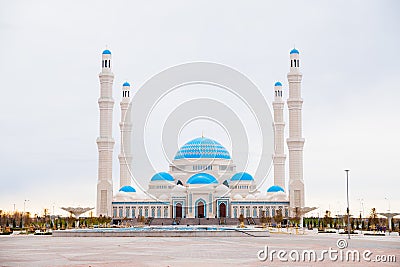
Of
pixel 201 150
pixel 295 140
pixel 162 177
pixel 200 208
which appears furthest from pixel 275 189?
pixel 162 177

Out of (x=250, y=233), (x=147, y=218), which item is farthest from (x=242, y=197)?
(x=250, y=233)

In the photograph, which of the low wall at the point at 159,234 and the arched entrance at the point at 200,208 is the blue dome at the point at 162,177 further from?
the low wall at the point at 159,234

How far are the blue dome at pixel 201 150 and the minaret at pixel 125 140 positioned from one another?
7.32 meters

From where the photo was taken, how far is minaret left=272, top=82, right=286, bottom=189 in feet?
202

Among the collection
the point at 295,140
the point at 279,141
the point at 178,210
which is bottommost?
the point at 178,210

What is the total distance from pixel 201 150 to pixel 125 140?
9608 millimetres

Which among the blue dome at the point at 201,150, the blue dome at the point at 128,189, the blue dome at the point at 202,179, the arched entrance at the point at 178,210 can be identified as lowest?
the arched entrance at the point at 178,210

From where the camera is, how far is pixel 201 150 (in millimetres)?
67375

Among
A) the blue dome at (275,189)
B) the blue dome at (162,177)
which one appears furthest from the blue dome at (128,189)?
the blue dome at (275,189)

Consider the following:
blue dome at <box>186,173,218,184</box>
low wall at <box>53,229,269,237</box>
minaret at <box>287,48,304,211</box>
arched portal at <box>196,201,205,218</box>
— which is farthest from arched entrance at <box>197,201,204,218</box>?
low wall at <box>53,229,269,237</box>

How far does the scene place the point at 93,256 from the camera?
16.6 m

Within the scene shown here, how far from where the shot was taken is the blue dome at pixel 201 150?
2655 inches

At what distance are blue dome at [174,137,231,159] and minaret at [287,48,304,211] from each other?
14.0 meters

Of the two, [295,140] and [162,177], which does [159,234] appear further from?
[162,177]
